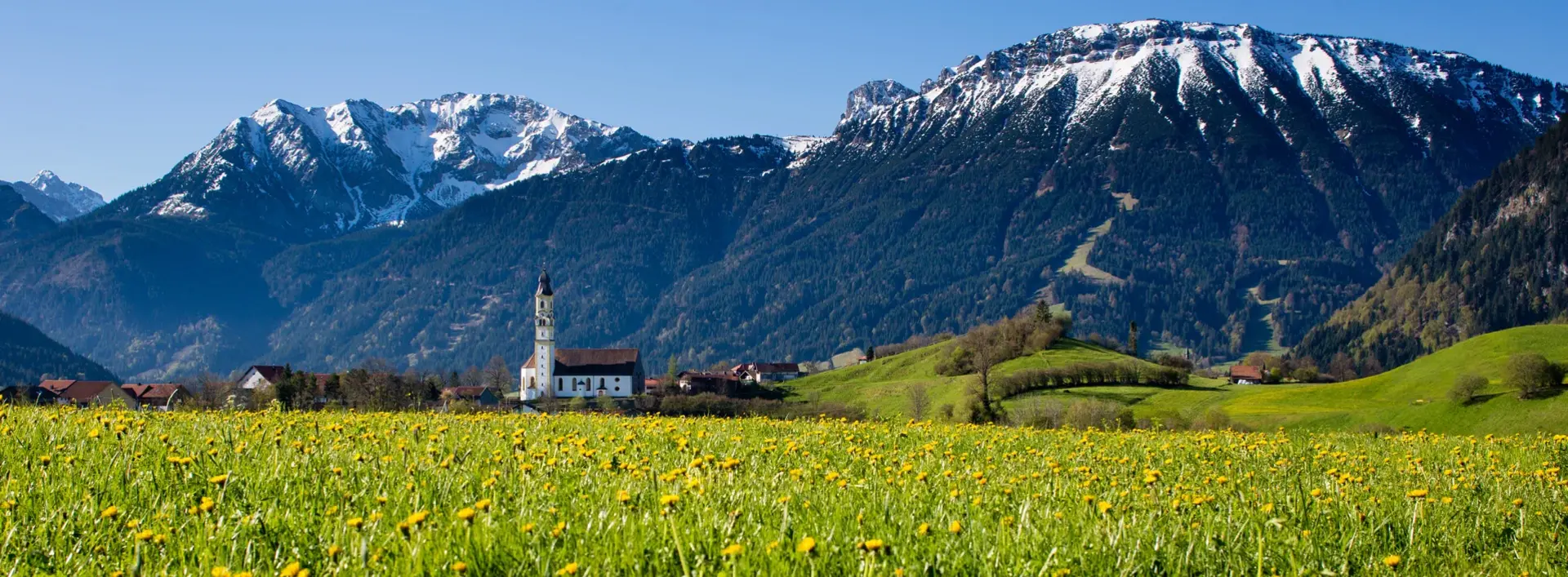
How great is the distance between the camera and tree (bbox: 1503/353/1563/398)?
2717 inches

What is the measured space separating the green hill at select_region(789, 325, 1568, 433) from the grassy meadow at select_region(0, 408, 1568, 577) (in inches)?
1119

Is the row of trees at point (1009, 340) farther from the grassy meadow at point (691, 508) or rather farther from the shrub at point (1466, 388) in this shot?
the grassy meadow at point (691, 508)

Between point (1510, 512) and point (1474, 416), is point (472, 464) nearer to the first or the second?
point (1510, 512)

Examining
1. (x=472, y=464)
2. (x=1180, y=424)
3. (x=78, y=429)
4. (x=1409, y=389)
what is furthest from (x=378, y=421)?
(x=1409, y=389)

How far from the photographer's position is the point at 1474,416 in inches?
2625

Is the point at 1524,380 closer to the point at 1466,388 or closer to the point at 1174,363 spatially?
the point at 1466,388

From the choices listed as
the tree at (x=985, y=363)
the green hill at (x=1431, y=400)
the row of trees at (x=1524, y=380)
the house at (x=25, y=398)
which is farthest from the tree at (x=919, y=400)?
the house at (x=25, y=398)

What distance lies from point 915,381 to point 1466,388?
89333 millimetres

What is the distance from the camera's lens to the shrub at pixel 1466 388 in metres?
69.5

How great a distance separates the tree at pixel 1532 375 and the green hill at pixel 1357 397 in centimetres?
91

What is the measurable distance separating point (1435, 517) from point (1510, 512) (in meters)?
0.94

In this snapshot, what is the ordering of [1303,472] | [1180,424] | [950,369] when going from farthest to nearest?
[950,369]
[1180,424]
[1303,472]

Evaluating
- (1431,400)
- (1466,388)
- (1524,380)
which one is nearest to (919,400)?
(1431,400)

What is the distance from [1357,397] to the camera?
97.4 meters
